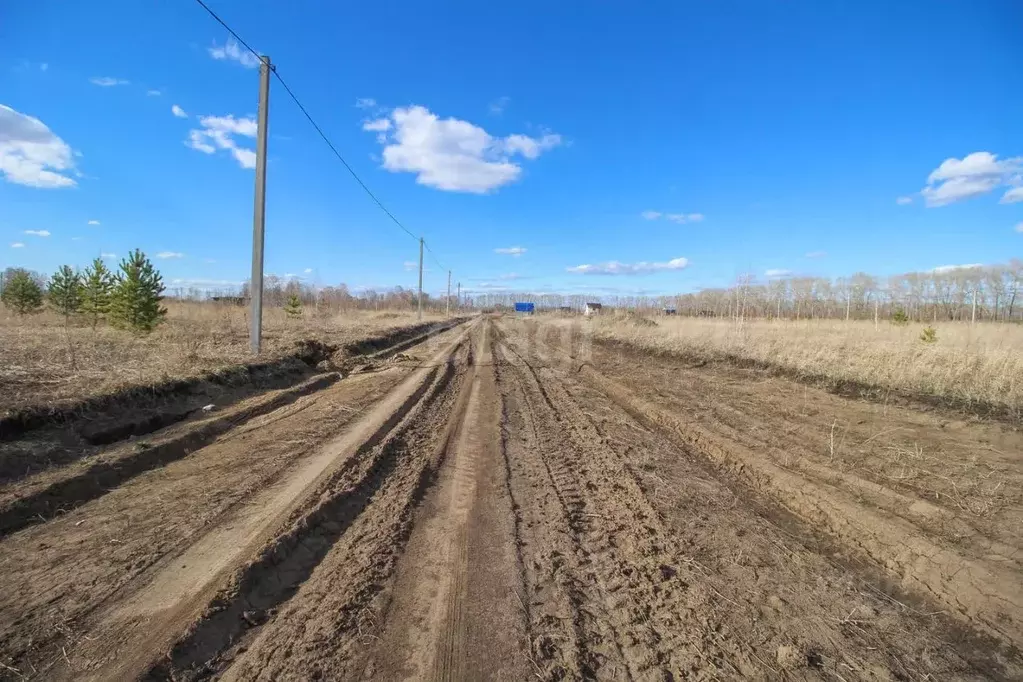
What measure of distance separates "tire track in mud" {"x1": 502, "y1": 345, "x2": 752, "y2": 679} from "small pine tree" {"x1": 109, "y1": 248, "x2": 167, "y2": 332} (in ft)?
63.6

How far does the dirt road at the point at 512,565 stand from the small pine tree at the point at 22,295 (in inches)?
1427

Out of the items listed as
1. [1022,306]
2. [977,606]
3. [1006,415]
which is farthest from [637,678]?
[1022,306]

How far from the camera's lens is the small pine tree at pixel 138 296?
60.5 feet

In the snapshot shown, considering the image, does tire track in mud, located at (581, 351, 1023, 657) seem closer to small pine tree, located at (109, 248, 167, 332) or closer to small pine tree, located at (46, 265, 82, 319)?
small pine tree, located at (109, 248, 167, 332)

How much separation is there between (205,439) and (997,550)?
30.0 ft

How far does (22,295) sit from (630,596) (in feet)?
141

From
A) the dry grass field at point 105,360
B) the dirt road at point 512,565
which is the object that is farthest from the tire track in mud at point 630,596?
the dry grass field at point 105,360

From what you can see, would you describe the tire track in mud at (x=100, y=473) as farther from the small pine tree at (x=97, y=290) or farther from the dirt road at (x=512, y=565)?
the small pine tree at (x=97, y=290)

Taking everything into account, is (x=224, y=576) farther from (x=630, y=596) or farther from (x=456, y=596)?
(x=630, y=596)

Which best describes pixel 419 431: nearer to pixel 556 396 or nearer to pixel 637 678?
pixel 556 396

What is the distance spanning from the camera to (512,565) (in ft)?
12.2

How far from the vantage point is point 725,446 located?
23.7 feet

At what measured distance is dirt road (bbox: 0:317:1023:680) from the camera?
2.75m

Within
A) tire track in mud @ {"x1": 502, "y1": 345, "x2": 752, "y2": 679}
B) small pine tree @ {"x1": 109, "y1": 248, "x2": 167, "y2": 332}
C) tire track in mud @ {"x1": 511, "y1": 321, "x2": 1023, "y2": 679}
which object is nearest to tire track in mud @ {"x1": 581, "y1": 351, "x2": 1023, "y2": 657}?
tire track in mud @ {"x1": 511, "y1": 321, "x2": 1023, "y2": 679}
